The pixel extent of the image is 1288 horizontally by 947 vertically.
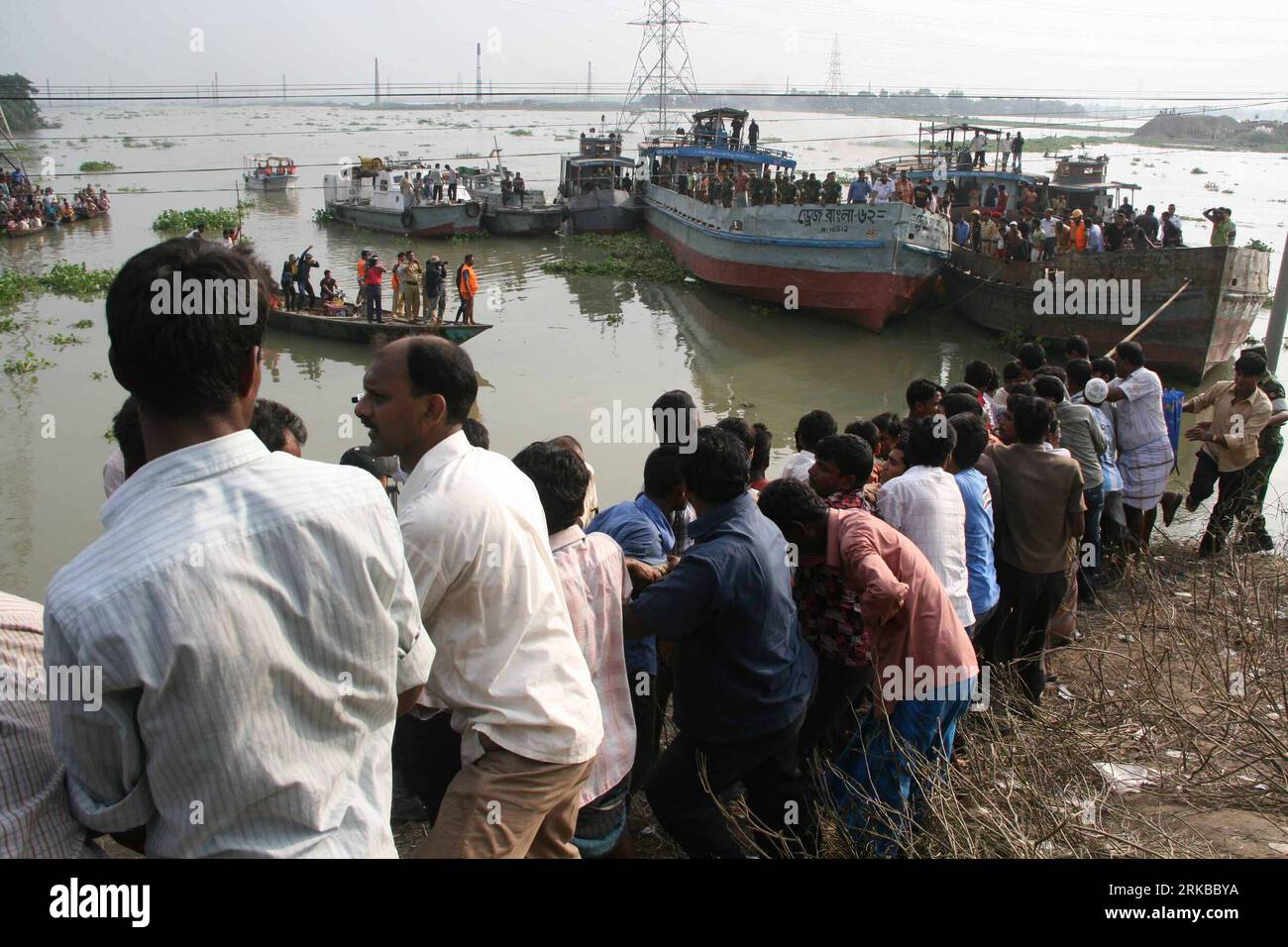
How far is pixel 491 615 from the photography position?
198 centimetres

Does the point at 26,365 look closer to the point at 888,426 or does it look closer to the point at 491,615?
the point at 888,426

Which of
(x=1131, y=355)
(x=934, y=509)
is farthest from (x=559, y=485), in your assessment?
(x=1131, y=355)

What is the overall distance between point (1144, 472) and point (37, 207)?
31481mm

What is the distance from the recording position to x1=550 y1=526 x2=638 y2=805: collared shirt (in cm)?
252

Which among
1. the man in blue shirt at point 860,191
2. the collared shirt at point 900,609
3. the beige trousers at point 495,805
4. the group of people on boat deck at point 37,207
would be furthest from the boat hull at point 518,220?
the beige trousers at point 495,805

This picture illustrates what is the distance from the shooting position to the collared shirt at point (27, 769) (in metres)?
1.30

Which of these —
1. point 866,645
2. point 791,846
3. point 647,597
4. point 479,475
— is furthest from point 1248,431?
point 479,475

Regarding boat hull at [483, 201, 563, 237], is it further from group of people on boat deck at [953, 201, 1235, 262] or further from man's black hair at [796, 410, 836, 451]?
man's black hair at [796, 410, 836, 451]

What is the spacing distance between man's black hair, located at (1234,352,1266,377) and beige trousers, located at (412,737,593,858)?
18.4 ft

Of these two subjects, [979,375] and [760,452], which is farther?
[979,375]

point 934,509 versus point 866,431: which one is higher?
point 866,431

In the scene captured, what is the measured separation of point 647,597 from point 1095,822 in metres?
1.48

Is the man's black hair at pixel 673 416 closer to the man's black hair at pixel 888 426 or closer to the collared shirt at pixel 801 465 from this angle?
the collared shirt at pixel 801 465
